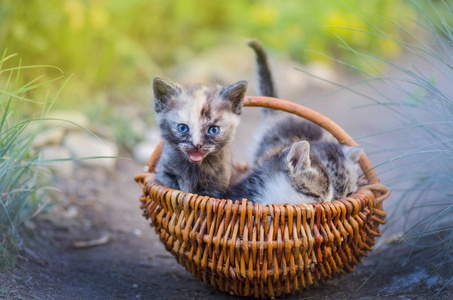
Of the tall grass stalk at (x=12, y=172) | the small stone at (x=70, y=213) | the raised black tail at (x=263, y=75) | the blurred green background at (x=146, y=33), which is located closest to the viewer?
the tall grass stalk at (x=12, y=172)

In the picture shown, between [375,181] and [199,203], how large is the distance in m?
0.87

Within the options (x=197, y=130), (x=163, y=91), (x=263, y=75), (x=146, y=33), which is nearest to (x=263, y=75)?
(x=263, y=75)

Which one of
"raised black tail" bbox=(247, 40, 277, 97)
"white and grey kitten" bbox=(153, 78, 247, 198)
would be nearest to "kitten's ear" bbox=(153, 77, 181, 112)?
"white and grey kitten" bbox=(153, 78, 247, 198)

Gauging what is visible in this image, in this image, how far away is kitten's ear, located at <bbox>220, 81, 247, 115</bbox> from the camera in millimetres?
2021

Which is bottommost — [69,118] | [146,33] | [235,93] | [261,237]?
[261,237]

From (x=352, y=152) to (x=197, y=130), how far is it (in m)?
0.76

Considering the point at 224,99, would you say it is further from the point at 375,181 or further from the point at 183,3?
the point at 183,3

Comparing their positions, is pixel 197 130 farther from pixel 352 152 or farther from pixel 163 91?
pixel 352 152

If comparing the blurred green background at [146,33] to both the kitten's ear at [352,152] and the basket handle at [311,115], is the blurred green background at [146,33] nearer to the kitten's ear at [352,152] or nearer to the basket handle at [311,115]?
the basket handle at [311,115]

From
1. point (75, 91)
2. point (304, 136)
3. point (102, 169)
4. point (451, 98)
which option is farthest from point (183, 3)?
point (451, 98)

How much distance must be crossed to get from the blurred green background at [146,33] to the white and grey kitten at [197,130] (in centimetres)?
187

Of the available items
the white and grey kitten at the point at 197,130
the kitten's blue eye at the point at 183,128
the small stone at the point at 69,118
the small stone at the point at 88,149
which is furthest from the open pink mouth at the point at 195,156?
the small stone at the point at 69,118

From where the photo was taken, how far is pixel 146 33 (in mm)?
6355

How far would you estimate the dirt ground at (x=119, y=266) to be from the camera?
1.90 meters
